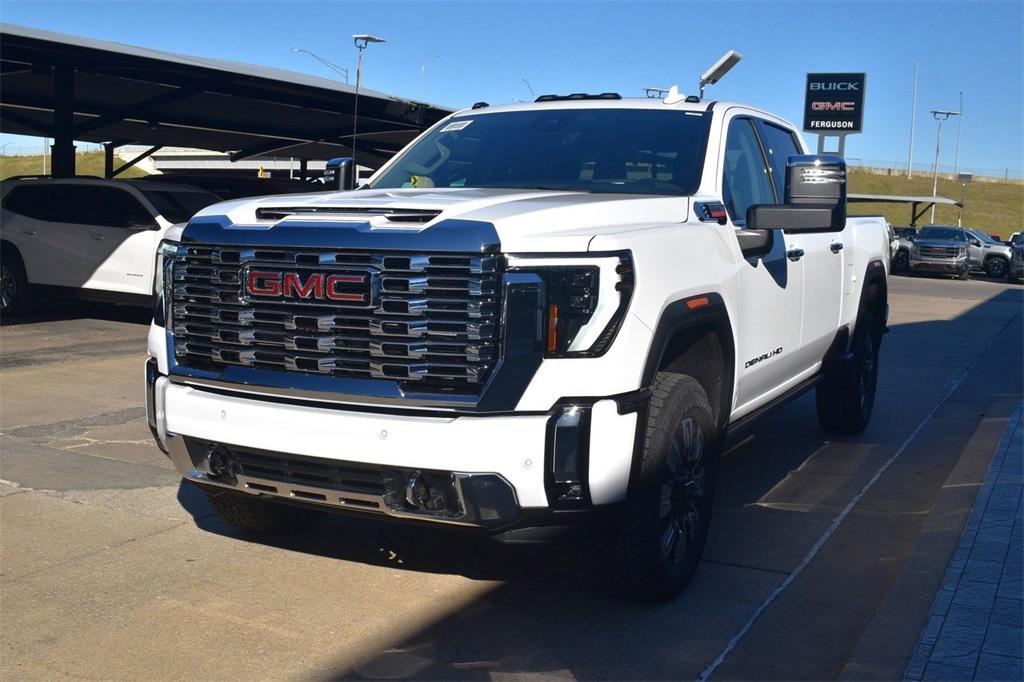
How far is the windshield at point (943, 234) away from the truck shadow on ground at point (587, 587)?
3117cm

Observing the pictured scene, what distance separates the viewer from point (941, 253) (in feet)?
118

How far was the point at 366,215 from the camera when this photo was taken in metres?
4.16

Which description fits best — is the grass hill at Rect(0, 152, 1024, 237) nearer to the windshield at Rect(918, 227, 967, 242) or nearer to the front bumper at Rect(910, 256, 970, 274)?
the windshield at Rect(918, 227, 967, 242)

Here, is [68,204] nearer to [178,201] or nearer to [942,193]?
[178,201]

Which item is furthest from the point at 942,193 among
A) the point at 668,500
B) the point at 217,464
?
the point at 217,464

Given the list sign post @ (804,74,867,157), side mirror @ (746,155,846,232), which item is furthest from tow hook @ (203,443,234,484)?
sign post @ (804,74,867,157)

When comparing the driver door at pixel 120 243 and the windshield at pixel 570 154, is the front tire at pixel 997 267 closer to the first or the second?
the driver door at pixel 120 243

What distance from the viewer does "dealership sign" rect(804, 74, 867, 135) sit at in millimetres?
46469

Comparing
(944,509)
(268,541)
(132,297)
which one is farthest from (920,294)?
(268,541)

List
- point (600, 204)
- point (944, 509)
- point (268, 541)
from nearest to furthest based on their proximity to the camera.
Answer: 1. point (600, 204)
2. point (268, 541)
3. point (944, 509)

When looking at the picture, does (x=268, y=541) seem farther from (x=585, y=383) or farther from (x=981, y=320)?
(x=981, y=320)

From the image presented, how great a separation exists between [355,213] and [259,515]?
1.72 metres

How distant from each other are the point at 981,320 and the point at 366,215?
17869 mm

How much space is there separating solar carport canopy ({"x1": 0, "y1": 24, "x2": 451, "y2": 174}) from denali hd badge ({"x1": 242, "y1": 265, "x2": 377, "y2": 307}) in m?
10.4
